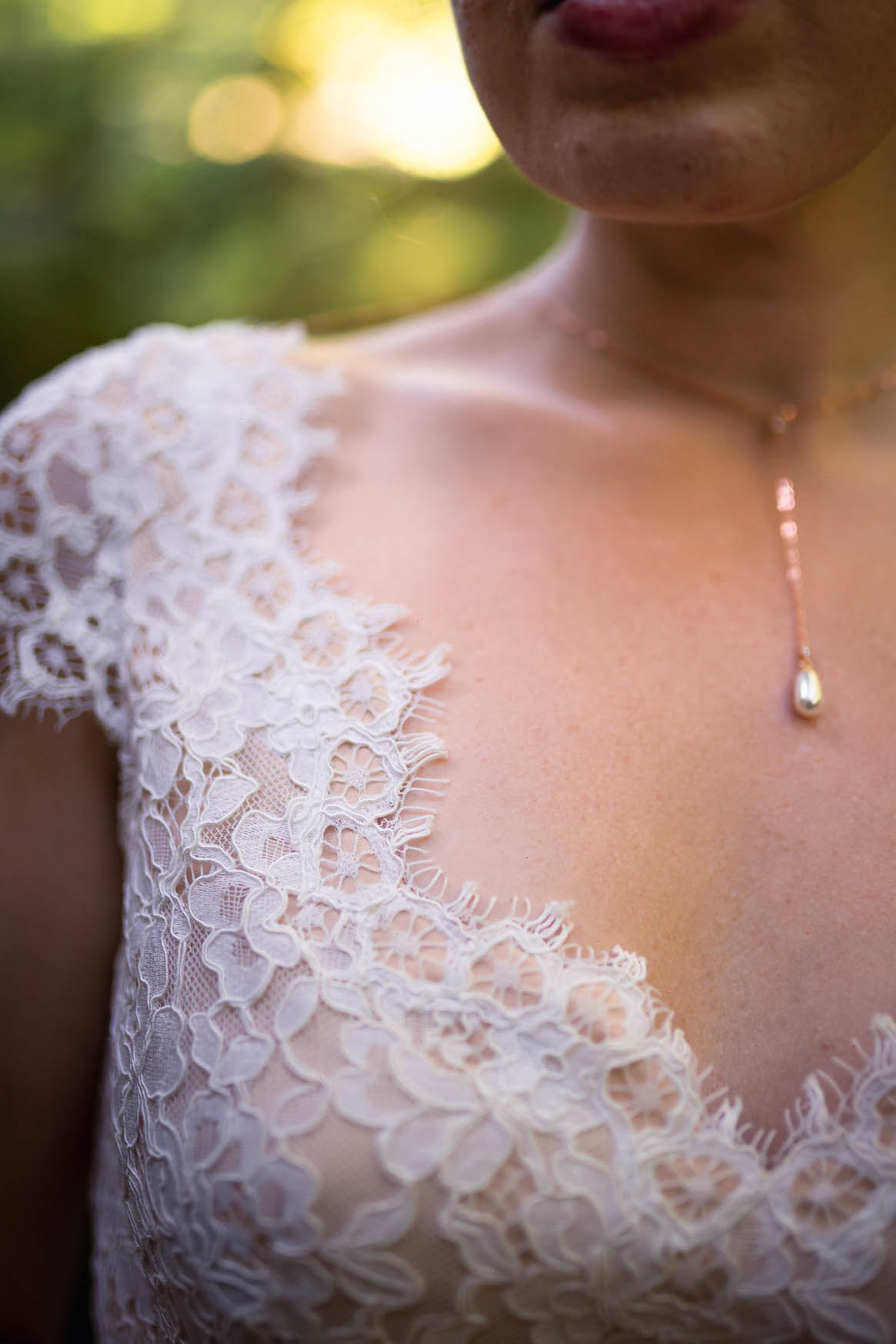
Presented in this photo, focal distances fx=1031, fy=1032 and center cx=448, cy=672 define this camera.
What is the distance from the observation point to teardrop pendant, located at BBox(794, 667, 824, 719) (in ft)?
2.96

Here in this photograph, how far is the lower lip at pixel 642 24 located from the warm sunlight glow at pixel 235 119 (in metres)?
1.33

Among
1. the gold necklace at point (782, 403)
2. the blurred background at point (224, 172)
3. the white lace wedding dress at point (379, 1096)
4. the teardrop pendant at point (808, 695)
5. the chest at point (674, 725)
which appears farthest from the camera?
the blurred background at point (224, 172)

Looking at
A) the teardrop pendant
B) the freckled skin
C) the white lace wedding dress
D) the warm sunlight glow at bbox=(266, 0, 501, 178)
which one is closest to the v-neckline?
the white lace wedding dress

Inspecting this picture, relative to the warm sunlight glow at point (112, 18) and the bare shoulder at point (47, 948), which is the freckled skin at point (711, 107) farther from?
the warm sunlight glow at point (112, 18)

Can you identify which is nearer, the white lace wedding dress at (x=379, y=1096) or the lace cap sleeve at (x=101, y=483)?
the white lace wedding dress at (x=379, y=1096)

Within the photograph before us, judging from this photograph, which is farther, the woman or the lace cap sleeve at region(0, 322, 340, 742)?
the lace cap sleeve at region(0, 322, 340, 742)

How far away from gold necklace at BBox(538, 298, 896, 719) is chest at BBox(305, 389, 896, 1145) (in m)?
0.01

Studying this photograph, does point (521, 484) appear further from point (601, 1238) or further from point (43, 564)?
point (601, 1238)

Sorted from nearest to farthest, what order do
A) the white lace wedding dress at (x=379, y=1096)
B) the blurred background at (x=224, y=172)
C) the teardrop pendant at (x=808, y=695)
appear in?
1. the white lace wedding dress at (x=379, y=1096)
2. the teardrop pendant at (x=808, y=695)
3. the blurred background at (x=224, y=172)

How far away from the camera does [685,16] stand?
2.64ft

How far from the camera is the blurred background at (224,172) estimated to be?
1.93 m

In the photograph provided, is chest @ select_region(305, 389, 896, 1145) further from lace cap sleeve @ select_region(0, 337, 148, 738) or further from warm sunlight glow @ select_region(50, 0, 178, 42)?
warm sunlight glow @ select_region(50, 0, 178, 42)

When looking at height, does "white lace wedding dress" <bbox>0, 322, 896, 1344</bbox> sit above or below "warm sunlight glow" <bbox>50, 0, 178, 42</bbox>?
below

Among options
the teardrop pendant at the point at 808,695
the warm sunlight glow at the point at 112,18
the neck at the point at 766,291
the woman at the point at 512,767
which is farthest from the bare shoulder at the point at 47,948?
the warm sunlight glow at the point at 112,18
